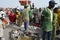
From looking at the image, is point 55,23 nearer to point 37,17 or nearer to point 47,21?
point 47,21

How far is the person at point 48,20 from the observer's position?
4395 mm

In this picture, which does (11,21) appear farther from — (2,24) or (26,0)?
(26,0)

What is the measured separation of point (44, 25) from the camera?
4512mm

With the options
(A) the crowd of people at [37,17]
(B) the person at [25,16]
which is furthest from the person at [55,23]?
(B) the person at [25,16]

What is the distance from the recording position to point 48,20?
4449mm

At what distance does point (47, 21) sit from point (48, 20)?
28mm

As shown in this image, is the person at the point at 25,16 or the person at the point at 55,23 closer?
the person at the point at 55,23

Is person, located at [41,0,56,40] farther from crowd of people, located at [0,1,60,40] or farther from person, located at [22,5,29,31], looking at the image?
person, located at [22,5,29,31]

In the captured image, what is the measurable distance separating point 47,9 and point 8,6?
73cm

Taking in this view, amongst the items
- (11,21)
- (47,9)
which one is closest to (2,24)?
(11,21)

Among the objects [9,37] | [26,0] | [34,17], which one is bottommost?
[9,37]

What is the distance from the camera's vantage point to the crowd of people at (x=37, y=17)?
14.5ft

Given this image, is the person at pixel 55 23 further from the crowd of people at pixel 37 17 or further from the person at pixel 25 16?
the person at pixel 25 16

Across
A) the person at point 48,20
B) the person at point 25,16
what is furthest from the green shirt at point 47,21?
the person at point 25,16
